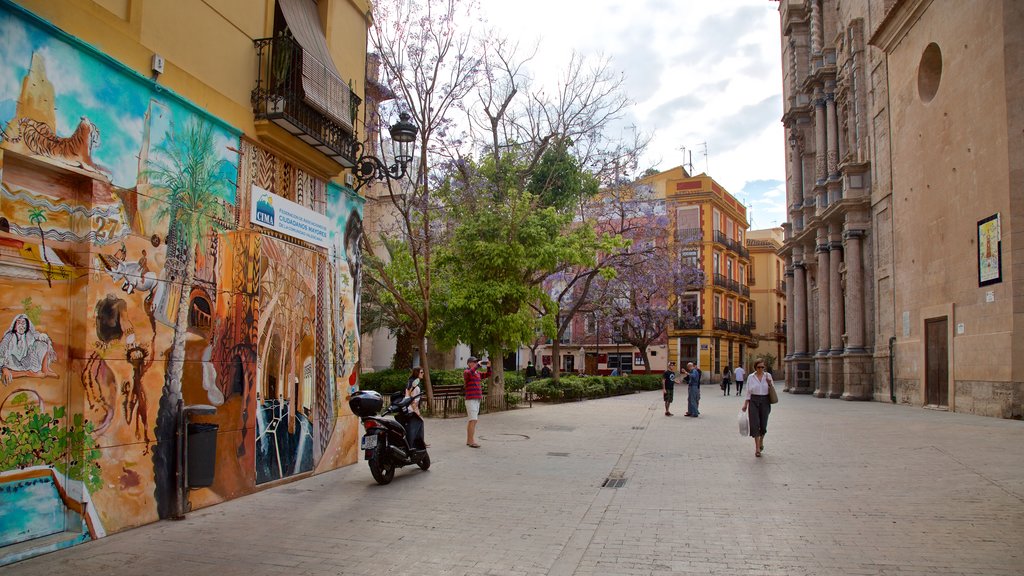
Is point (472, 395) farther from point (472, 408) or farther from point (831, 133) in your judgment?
point (831, 133)

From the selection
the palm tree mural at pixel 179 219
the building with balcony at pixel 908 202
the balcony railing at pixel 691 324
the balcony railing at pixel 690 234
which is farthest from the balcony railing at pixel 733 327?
the palm tree mural at pixel 179 219

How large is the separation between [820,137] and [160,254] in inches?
1246

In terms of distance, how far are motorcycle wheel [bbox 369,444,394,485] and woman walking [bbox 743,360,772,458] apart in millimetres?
5645

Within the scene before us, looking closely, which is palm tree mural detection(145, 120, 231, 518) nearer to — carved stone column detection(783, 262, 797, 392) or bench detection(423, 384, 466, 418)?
bench detection(423, 384, 466, 418)

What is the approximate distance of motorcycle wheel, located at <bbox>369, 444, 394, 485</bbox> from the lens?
8656 millimetres

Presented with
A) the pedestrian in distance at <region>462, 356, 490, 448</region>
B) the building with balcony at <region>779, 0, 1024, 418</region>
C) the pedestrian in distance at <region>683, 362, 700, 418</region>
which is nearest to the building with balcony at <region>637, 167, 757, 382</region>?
the building with balcony at <region>779, 0, 1024, 418</region>

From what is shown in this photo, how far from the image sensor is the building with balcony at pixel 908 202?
54.3ft

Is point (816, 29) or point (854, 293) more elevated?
point (816, 29)

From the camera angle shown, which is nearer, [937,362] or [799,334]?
[937,362]

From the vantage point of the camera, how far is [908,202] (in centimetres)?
2233

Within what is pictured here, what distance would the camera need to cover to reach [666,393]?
20453 millimetres

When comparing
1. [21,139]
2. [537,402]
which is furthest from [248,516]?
[537,402]

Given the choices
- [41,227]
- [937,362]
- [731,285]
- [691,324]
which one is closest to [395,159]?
[41,227]

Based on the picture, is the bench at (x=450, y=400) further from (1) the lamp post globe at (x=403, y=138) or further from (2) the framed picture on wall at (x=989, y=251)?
(2) the framed picture on wall at (x=989, y=251)
